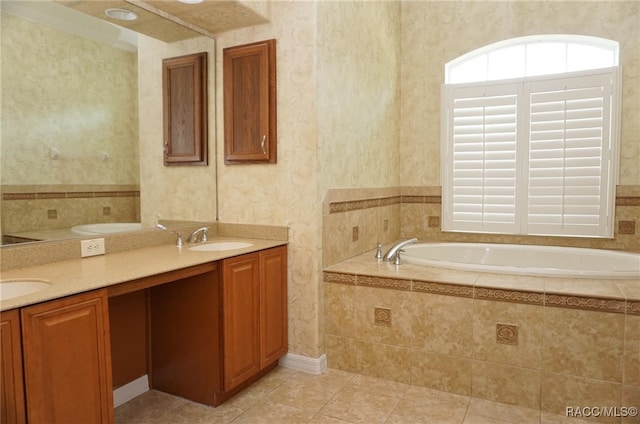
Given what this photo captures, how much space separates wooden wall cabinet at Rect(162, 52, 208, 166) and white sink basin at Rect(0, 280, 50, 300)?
1.20 m

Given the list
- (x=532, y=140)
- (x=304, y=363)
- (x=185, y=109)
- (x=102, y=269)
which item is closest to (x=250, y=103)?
(x=185, y=109)

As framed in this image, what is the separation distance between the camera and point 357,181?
3082 millimetres

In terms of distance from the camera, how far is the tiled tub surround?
2.04 meters

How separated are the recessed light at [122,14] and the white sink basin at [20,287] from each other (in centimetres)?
139

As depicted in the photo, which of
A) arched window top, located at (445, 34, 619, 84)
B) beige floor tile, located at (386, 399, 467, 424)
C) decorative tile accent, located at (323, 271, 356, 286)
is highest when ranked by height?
arched window top, located at (445, 34, 619, 84)

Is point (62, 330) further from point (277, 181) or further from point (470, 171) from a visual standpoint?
point (470, 171)

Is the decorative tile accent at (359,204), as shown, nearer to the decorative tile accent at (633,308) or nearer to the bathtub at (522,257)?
the bathtub at (522,257)

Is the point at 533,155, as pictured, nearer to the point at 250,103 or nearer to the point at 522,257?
the point at 522,257

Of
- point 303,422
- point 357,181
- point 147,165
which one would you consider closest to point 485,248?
point 357,181

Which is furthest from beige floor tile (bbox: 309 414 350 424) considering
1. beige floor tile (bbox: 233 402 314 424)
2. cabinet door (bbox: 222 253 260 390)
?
cabinet door (bbox: 222 253 260 390)

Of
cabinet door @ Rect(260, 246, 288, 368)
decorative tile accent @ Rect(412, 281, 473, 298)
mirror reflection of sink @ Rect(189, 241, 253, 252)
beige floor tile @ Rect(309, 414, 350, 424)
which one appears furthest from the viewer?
mirror reflection of sink @ Rect(189, 241, 253, 252)

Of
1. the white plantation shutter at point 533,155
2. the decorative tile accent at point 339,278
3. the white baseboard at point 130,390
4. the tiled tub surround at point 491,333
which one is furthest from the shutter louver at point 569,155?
the white baseboard at point 130,390

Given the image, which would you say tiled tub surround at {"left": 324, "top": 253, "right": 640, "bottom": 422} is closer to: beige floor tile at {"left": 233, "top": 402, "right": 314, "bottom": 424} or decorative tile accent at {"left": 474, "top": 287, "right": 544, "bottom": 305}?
decorative tile accent at {"left": 474, "top": 287, "right": 544, "bottom": 305}

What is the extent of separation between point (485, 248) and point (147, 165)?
2630mm
